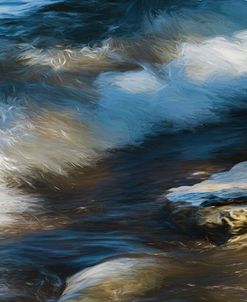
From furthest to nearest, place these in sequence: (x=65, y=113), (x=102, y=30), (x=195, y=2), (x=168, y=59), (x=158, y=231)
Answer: (x=195, y=2), (x=102, y=30), (x=168, y=59), (x=65, y=113), (x=158, y=231)

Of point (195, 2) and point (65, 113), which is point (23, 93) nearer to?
point (65, 113)

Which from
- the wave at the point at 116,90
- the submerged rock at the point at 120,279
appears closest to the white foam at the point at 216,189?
the submerged rock at the point at 120,279

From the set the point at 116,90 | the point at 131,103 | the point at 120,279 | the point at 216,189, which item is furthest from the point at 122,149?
the point at 120,279

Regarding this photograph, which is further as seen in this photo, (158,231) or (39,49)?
(39,49)

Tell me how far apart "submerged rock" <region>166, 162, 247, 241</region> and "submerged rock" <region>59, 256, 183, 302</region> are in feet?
1.36

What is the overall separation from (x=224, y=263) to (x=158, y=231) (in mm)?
659

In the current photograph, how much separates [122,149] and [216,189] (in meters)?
1.90

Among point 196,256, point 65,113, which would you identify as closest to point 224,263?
point 196,256

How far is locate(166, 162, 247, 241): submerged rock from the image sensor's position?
432 cm

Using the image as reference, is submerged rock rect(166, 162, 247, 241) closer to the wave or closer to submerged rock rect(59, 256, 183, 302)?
submerged rock rect(59, 256, 183, 302)

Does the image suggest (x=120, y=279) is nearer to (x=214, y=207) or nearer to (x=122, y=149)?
(x=214, y=207)

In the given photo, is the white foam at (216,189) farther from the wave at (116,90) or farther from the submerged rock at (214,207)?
the wave at (116,90)

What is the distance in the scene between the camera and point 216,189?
15.5 feet

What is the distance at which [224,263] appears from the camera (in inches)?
157
